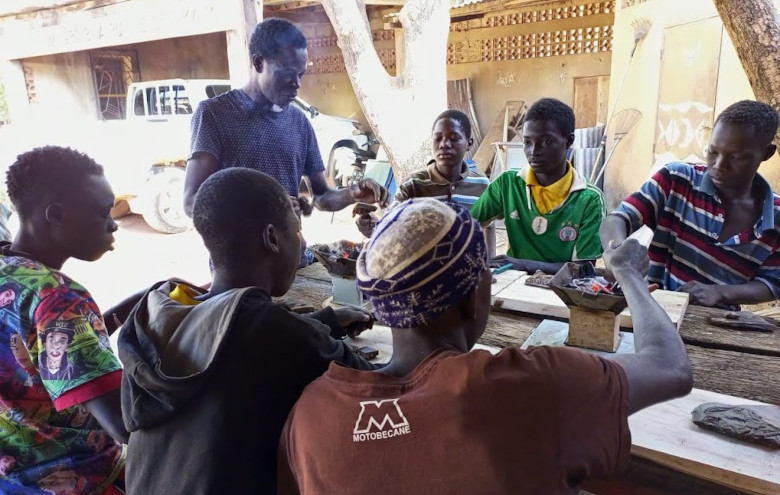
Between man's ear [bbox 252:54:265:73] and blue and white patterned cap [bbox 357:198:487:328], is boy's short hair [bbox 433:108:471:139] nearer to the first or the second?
man's ear [bbox 252:54:265:73]

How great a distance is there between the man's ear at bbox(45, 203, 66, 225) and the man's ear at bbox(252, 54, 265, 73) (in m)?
1.33

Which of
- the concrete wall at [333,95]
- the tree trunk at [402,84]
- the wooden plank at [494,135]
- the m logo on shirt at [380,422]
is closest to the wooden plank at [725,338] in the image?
the m logo on shirt at [380,422]

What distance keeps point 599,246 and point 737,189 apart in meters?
0.62

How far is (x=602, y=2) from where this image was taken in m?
9.16

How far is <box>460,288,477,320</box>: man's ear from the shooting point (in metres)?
1.06

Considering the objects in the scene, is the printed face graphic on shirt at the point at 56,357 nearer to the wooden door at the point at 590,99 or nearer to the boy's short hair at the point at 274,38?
the boy's short hair at the point at 274,38

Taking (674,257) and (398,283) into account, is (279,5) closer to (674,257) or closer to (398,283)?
(674,257)

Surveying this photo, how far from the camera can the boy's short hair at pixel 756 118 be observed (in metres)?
2.12

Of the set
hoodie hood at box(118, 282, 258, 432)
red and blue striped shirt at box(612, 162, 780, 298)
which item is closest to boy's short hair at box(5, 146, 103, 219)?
hoodie hood at box(118, 282, 258, 432)

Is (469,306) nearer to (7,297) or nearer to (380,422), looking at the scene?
(380,422)

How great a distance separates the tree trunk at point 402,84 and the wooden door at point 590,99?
3740mm

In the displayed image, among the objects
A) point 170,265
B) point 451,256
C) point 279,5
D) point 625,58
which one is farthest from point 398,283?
point 279,5

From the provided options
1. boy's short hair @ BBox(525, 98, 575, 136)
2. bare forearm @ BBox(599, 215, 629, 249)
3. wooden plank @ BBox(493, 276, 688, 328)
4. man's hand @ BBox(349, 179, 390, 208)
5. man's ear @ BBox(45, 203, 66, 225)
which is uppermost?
boy's short hair @ BBox(525, 98, 575, 136)

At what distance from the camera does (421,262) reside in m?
0.98
